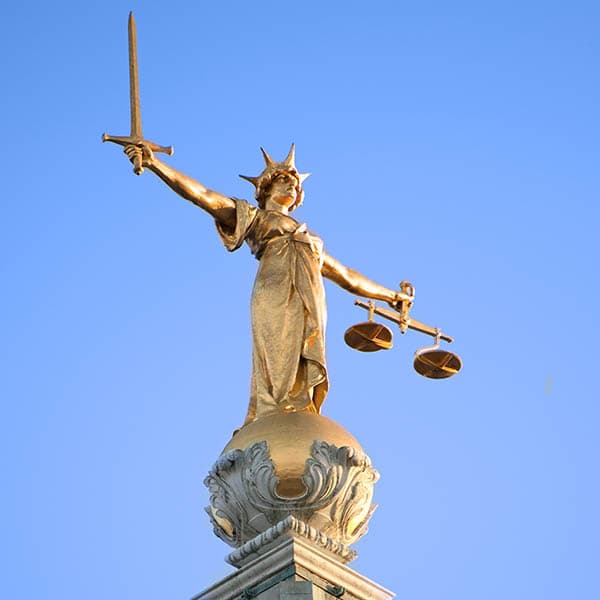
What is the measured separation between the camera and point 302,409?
18.4 m

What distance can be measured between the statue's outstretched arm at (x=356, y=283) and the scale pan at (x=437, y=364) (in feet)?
2.77

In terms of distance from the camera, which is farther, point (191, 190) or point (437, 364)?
point (437, 364)

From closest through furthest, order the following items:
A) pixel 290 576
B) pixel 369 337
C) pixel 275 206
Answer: pixel 290 576 → pixel 275 206 → pixel 369 337

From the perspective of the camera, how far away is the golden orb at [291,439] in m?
17.5

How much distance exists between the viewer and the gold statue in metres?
18.7

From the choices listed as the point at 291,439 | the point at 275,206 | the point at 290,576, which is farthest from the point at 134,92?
the point at 290,576

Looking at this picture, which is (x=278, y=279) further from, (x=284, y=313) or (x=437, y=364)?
(x=437, y=364)

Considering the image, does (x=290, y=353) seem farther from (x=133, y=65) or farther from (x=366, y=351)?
(x=133, y=65)

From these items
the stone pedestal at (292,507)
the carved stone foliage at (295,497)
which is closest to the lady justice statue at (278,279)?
the stone pedestal at (292,507)

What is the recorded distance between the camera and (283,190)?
20203 mm

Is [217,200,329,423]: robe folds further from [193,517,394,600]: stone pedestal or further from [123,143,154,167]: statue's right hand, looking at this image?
[193,517,394,600]: stone pedestal

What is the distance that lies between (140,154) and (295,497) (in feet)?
12.3

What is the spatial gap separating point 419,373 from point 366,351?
60 cm

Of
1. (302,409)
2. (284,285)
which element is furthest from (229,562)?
(284,285)
